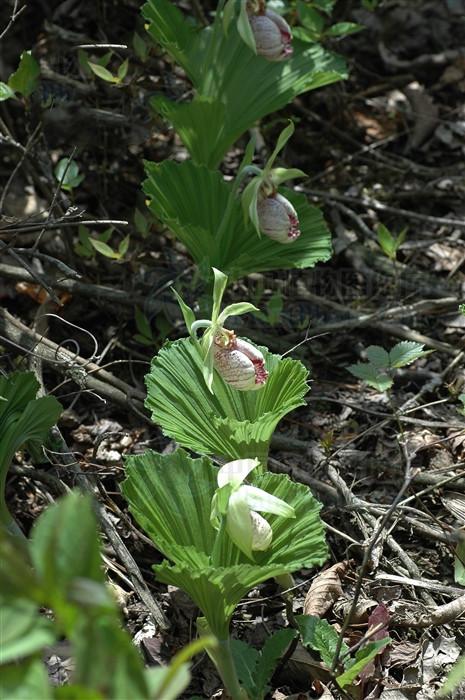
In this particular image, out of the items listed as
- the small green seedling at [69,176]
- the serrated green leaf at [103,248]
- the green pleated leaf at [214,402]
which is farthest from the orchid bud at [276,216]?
the small green seedling at [69,176]

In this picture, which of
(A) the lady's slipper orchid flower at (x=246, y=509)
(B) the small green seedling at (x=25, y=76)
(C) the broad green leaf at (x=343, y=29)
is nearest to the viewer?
(A) the lady's slipper orchid flower at (x=246, y=509)

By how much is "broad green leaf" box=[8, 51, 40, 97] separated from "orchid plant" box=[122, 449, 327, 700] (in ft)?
4.41

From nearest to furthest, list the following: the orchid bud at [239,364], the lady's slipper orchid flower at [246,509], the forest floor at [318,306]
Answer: the lady's slipper orchid flower at [246,509], the orchid bud at [239,364], the forest floor at [318,306]

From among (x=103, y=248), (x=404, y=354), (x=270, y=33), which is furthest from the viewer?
(x=103, y=248)

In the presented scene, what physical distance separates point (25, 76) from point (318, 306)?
3.92ft

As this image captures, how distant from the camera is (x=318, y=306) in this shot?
2.83 m

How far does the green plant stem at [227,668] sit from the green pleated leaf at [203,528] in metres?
0.04

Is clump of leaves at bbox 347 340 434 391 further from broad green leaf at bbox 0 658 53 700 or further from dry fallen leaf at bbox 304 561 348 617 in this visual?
broad green leaf at bbox 0 658 53 700

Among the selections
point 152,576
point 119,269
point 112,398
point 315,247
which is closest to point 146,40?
point 119,269

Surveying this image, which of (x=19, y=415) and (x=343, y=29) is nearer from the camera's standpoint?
(x=19, y=415)

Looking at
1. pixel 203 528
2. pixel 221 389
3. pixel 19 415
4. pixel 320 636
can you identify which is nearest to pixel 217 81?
pixel 221 389

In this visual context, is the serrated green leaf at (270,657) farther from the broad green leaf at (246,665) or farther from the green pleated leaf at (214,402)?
the green pleated leaf at (214,402)

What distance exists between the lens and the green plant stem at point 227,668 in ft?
4.94

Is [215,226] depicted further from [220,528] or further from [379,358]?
[220,528]
